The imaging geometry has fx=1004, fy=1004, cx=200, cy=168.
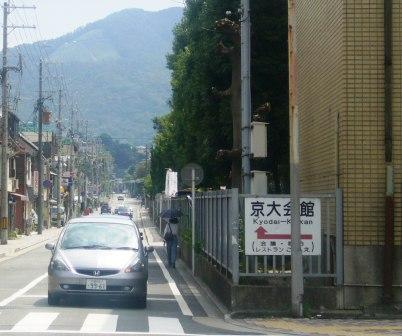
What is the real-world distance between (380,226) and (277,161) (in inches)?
608

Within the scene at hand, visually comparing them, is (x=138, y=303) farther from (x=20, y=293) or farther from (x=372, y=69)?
(x=372, y=69)

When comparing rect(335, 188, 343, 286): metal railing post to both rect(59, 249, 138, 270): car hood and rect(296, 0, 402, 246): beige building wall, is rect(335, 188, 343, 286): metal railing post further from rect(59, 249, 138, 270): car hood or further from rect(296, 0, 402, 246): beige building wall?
rect(59, 249, 138, 270): car hood

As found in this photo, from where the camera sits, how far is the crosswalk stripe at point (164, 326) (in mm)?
13875

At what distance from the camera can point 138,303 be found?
1769 cm

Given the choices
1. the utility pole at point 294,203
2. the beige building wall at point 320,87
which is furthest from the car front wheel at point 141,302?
the beige building wall at point 320,87

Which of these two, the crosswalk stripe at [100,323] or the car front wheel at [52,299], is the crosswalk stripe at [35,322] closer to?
the crosswalk stripe at [100,323]

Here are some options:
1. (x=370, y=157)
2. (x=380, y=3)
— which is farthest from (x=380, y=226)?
(x=380, y=3)

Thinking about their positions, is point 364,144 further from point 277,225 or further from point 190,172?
point 190,172

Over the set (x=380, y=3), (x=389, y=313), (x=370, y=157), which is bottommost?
(x=389, y=313)

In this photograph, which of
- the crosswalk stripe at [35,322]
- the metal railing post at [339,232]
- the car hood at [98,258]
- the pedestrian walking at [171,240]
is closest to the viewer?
the crosswalk stripe at [35,322]

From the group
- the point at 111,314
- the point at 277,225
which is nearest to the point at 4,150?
the point at 277,225

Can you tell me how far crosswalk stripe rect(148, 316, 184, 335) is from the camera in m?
13.9

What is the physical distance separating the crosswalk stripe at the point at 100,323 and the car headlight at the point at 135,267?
63.1 inches

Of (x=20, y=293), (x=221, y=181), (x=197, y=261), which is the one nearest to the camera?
(x=20, y=293)
